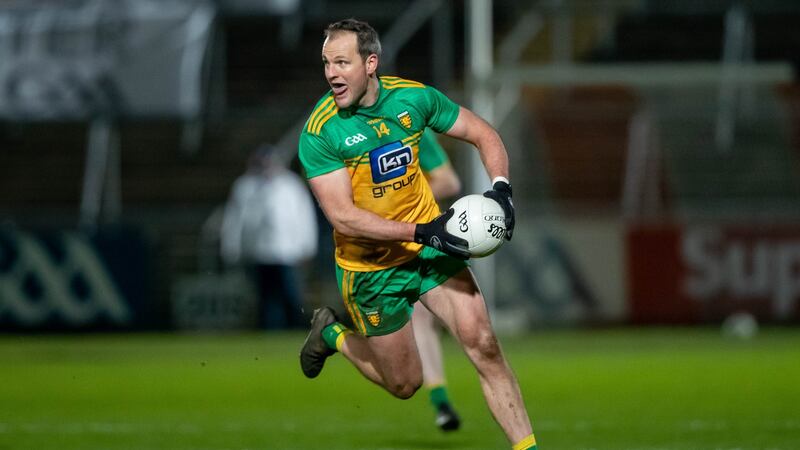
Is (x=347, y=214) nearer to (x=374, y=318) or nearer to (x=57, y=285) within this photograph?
(x=374, y=318)

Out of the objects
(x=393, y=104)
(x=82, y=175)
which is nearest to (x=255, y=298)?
(x=82, y=175)

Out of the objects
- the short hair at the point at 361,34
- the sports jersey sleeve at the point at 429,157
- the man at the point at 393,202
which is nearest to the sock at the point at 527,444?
the man at the point at 393,202

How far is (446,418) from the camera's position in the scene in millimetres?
9758

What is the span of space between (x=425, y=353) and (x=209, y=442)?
57.1 inches

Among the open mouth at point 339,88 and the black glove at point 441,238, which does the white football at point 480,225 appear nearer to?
the black glove at point 441,238

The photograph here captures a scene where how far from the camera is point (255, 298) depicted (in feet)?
66.7

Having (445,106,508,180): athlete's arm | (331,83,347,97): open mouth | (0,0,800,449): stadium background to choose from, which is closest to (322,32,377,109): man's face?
(331,83,347,97): open mouth

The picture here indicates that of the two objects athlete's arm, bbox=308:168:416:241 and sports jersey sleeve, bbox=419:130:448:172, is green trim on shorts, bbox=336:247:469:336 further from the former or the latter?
sports jersey sleeve, bbox=419:130:448:172

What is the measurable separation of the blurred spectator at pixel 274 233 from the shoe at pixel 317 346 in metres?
10.1

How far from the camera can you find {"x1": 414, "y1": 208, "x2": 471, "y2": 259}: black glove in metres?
7.14

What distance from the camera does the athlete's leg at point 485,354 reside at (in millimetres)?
7320

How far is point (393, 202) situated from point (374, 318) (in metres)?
0.71

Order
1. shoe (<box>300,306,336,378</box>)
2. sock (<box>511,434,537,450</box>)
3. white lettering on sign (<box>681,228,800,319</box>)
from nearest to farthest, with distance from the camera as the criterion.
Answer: sock (<box>511,434,537,450</box>)
shoe (<box>300,306,336,378</box>)
white lettering on sign (<box>681,228,800,319</box>)

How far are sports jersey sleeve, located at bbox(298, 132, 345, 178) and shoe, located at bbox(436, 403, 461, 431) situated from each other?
2.73 m
